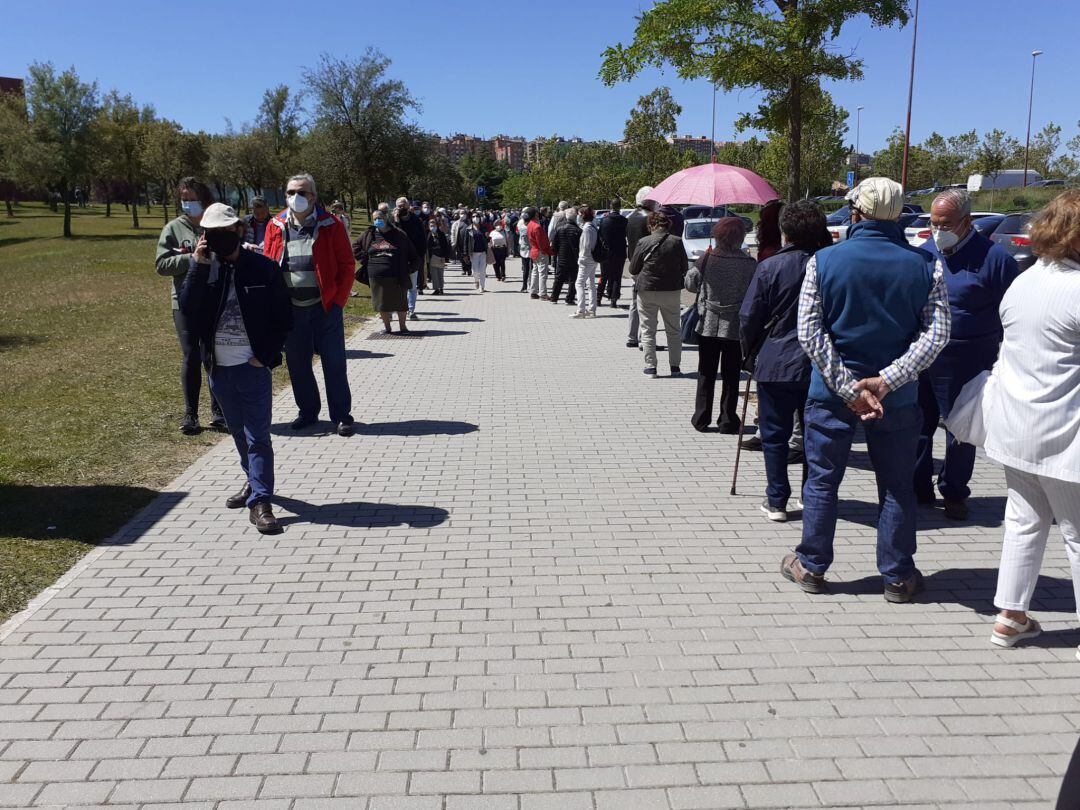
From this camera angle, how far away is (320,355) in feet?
25.6

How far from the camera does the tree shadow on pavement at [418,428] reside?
8.03 metres

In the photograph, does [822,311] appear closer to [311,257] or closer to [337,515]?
[337,515]

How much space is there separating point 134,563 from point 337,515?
1.23 m

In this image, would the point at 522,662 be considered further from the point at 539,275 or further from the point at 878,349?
the point at 539,275

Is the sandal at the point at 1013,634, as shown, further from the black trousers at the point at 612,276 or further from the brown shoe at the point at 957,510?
the black trousers at the point at 612,276

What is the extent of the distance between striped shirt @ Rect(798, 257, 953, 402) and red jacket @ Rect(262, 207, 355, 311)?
14.2ft

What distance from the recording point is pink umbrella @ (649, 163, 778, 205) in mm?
8766

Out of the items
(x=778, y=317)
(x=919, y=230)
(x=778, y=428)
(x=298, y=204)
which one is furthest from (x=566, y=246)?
A: (x=919, y=230)

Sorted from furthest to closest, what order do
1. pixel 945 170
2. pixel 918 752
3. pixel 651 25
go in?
pixel 945 170, pixel 651 25, pixel 918 752

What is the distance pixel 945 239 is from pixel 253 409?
412 centimetres

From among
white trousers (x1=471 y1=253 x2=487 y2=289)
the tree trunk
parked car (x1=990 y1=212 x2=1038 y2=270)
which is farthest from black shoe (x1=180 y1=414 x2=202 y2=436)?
parked car (x1=990 y1=212 x2=1038 y2=270)

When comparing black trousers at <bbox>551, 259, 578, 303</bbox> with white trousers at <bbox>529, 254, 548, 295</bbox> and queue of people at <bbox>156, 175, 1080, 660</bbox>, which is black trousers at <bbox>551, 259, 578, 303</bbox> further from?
queue of people at <bbox>156, 175, 1080, 660</bbox>

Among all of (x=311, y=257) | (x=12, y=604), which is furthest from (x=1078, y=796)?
(x=311, y=257)

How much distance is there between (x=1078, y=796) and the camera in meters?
1.91
